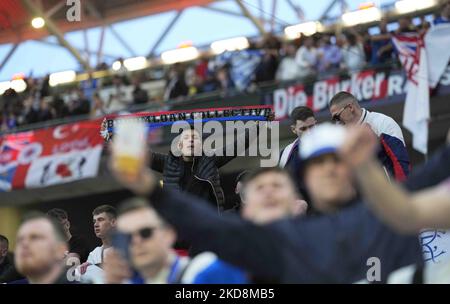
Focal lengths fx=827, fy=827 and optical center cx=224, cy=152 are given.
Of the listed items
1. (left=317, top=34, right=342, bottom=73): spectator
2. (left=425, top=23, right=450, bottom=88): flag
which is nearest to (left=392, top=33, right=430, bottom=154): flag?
(left=425, top=23, right=450, bottom=88): flag

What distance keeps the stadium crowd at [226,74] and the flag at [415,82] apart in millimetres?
349

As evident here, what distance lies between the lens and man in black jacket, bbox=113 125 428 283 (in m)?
3.15

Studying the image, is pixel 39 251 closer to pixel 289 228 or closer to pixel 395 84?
pixel 289 228

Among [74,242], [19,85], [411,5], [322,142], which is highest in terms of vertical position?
[19,85]

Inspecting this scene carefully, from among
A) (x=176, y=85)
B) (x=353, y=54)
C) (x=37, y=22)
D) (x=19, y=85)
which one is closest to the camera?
(x=353, y=54)

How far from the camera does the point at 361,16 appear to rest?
14086mm

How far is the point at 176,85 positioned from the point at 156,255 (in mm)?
11726

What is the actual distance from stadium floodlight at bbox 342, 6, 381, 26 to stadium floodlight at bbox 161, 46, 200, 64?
176 inches

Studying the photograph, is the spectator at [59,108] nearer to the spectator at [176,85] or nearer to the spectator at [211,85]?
the spectator at [176,85]

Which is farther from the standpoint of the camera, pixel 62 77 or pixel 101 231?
pixel 62 77

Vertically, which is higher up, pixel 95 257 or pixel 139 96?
pixel 139 96

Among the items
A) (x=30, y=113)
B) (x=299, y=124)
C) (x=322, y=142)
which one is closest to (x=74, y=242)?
(x=299, y=124)
